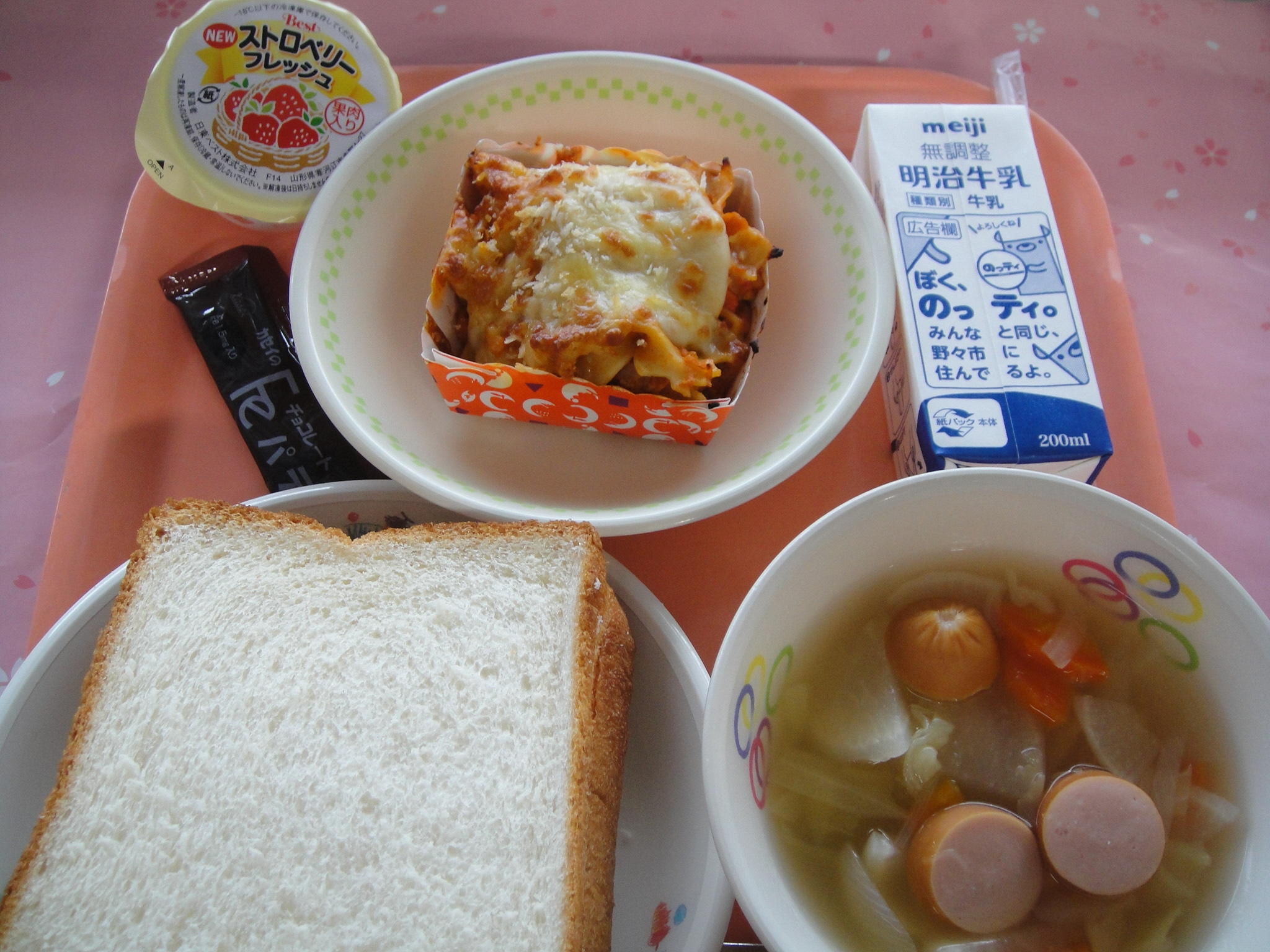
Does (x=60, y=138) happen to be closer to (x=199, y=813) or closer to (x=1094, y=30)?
(x=199, y=813)

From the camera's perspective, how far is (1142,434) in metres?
1.19

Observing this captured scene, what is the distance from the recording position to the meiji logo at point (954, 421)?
1.01 metres

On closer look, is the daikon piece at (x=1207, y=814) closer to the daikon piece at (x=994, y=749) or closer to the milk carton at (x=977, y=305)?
the daikon piece at (x=994, y=749)

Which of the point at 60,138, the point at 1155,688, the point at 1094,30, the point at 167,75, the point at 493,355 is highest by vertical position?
the point at 1094,30

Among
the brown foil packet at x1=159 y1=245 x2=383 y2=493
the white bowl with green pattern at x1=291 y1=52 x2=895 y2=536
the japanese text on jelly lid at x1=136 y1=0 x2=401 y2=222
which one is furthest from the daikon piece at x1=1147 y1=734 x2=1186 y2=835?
the japanese text on jelly lid at x1=136 y1=0 x2=401 y2=222

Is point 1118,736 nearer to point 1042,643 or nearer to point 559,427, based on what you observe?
point 1042,643

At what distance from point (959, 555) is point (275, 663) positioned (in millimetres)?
779

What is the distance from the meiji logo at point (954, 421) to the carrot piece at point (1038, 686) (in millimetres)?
277

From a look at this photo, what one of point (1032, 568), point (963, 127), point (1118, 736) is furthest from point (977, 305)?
point (1118, 736)

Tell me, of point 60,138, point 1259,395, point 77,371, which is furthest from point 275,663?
point 1259,395

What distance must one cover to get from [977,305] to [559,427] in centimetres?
60

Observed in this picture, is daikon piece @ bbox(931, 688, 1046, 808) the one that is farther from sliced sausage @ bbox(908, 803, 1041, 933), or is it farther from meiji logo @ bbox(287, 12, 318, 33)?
meiji logo @ bbox(287, 12, 318, 33)

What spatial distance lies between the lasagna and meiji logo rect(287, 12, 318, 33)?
0.30 metres

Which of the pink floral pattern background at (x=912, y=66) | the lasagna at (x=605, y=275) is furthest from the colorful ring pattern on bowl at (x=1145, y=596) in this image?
the pink floral pattern background at (x=912, y=66)
